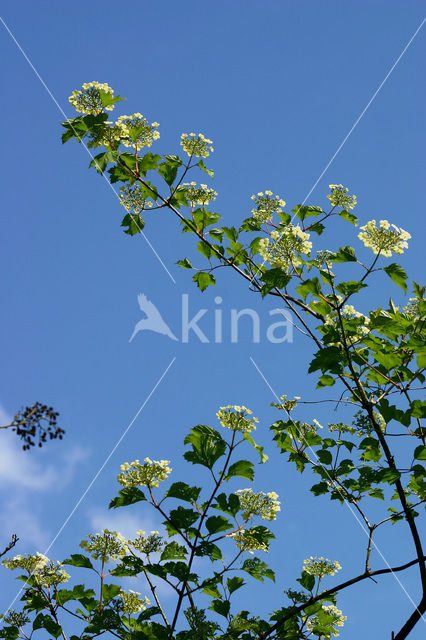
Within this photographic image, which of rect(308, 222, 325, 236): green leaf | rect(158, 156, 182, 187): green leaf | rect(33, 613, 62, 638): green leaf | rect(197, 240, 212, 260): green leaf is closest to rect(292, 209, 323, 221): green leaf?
rect(308, 222, 325, 236): green leaf

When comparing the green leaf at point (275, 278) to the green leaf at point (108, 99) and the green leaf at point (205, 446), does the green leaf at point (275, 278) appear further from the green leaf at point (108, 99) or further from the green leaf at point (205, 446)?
the green leaf at point (108, 99)

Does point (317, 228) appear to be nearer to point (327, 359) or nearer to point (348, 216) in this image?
point (348, 216)

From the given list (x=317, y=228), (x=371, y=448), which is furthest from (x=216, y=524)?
(x=317, y=228)

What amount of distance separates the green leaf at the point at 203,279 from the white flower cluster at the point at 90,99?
1625 millimetres

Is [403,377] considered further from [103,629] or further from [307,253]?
[103,629]

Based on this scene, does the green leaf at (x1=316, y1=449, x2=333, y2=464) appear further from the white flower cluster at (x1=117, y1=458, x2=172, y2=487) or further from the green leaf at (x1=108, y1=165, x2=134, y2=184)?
the green leaf at (x1=108, y1=165, x2=134, y2=184)

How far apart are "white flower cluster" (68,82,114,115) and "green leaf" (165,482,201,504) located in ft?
10.1

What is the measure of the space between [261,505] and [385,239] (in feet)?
7.58

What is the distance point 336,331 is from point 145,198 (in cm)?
214

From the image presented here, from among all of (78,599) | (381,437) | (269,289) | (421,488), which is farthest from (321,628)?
(269,289)

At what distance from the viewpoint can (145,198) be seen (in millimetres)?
5039

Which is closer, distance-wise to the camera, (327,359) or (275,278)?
(327,359)

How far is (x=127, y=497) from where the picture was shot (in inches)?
165

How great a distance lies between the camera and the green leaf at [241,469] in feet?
13.4
